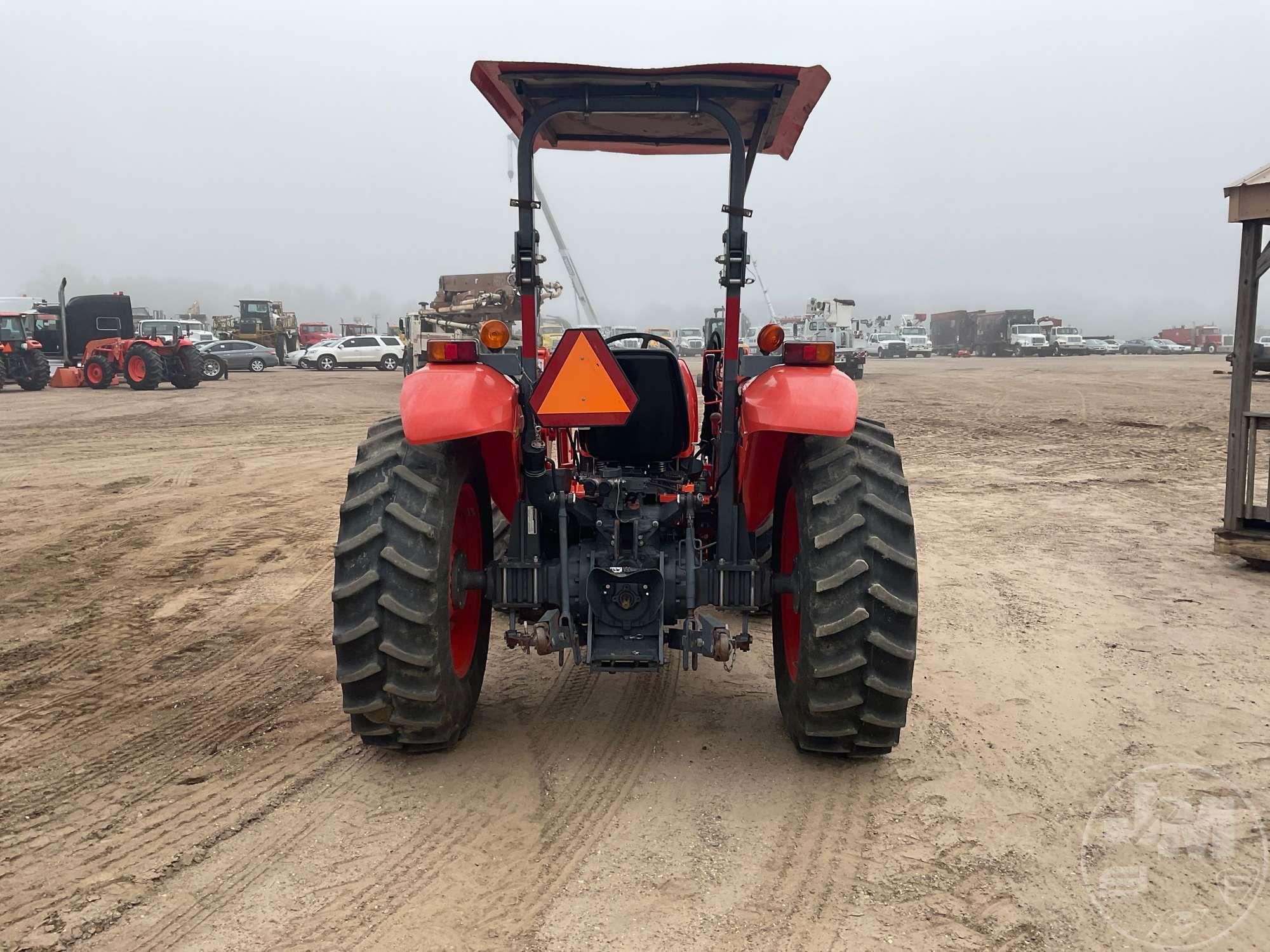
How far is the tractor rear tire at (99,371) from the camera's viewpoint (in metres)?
24.9

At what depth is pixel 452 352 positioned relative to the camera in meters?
3.64

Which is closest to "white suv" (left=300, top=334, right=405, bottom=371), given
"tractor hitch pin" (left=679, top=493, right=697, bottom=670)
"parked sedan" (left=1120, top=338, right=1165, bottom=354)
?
"tractor hitch pin" (left=679, top=493, right=697, bottom=670)

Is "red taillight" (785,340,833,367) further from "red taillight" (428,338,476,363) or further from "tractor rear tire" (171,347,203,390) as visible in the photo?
"tractor rear tire" (171,347,203,390)

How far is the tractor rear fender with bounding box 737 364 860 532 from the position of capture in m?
3.40

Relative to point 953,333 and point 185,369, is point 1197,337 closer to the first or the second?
point 953,333

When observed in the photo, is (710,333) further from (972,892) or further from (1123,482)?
(1123,482)

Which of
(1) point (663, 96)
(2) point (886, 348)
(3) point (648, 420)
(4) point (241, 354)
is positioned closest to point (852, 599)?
(3) point (648, 420)

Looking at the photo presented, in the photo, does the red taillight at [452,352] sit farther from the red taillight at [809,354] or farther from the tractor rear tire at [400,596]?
the red taillight at [809,354]

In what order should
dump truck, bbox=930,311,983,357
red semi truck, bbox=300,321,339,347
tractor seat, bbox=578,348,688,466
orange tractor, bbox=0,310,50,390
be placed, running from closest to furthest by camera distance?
tractor seat, bbox=578,348,688,466, orange tractor, bbox=0,310,50,390, red semi truck, bbox=300,321,339,347, dump truck, bbox=930,311,983,357

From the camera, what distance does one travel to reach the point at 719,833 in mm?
3270

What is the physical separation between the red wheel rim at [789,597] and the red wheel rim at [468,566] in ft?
4.39

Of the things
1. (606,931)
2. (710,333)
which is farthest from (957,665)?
(606,931)

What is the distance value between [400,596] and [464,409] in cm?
71

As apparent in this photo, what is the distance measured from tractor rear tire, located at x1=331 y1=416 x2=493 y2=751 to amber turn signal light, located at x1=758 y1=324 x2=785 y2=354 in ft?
4.17
